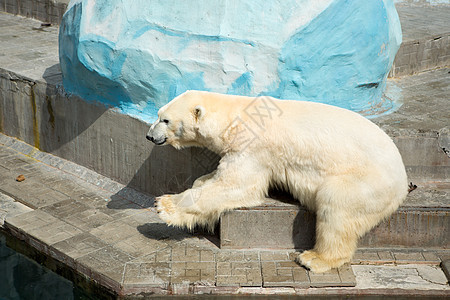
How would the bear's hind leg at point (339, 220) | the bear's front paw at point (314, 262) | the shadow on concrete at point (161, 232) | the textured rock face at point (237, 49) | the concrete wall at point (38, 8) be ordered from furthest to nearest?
the concrete wall at point (38, 8), the textured rock face at point (237, 49), the shadow on concrete at point (161, 232), the bear's front paw at point (314, 262), the bear's hind leg at point (339, 220)

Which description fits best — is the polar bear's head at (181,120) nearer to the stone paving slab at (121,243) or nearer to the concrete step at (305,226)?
the concrete step at (305,226)

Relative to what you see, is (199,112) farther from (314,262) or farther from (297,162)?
(314,262)

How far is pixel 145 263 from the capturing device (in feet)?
18.8

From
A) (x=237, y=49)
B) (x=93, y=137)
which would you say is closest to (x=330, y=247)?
(x=237, y=49)

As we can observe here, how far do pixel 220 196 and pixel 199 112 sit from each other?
29.0 inches

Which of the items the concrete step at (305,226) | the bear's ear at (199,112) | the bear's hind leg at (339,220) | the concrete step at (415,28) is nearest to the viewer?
the bear's hind leg at (339,220)

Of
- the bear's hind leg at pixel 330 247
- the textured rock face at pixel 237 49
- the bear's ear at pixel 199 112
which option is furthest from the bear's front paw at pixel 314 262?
the textured rock face at pixel 237 49

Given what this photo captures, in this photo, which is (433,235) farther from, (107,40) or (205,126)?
(107,40)

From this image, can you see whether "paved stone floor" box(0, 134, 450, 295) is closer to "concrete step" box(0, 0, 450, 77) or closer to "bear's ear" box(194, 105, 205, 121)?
"bear's ear" box(194, 105, 205, 121)

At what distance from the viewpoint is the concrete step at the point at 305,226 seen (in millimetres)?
5750

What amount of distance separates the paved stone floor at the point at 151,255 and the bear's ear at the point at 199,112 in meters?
1.25

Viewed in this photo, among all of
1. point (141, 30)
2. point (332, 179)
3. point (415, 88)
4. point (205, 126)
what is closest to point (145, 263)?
point (205, 126)

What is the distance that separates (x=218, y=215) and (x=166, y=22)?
2018 mm

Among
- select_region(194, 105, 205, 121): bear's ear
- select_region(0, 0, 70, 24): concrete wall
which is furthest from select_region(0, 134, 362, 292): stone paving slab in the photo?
select_region(0, 0, 70, 24): concrete wall
